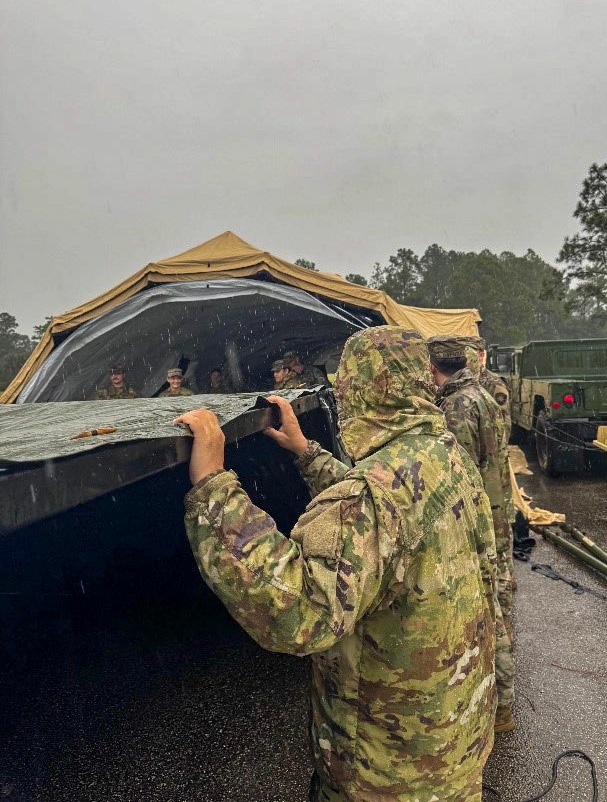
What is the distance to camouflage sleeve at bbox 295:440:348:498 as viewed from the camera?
2.17 meters

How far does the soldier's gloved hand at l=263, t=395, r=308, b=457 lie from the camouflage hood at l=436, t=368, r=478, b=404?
5.00ft

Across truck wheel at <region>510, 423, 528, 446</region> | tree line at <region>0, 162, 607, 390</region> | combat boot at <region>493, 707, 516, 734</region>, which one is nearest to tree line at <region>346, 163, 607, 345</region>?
tree line at <region>0, 162, 607, 390</region>

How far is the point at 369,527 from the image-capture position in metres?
1.20

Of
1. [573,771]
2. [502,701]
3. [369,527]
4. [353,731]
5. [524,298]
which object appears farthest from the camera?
[524,298]

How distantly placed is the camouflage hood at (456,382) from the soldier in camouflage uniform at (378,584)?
1.90 m

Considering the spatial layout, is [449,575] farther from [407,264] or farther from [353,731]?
[407,264]

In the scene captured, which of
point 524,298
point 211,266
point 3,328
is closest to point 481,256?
point 524,298

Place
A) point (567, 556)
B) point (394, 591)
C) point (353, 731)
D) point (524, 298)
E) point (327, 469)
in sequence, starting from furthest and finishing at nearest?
point (524, 298), point (567, 556), point (327, 469), point (353, 731), point (394, 591)

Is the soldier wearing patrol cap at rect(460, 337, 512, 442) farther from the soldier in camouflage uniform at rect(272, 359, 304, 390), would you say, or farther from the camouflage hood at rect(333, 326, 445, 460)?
the soldier in camouflage uniform at rect(272, 359, 304, 390)

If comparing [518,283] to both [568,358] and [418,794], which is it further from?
[418,794]

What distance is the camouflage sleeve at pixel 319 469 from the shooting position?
217 centimetres

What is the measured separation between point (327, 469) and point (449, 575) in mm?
851

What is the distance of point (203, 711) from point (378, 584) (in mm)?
2352

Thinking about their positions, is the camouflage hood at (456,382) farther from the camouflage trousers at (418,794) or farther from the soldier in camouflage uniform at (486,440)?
the camouflage trousers at (418,794)
